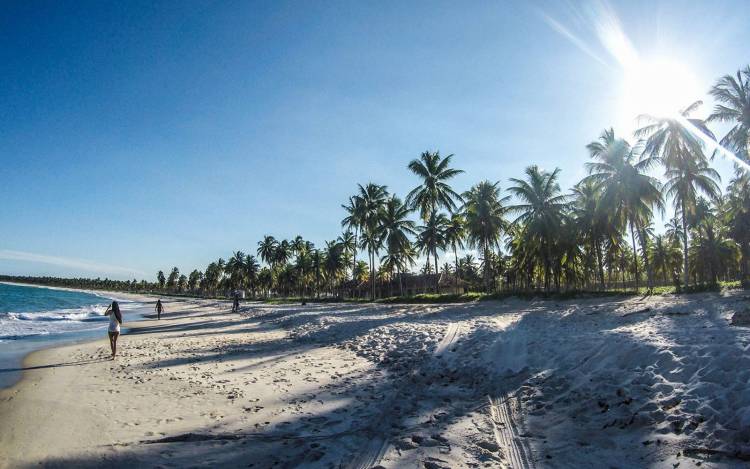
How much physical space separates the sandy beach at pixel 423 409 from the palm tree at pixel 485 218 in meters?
25.6

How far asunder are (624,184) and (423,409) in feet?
99.3

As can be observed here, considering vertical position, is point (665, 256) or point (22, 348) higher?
point (665, 256)

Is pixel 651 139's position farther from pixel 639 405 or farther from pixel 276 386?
pixel 276 386

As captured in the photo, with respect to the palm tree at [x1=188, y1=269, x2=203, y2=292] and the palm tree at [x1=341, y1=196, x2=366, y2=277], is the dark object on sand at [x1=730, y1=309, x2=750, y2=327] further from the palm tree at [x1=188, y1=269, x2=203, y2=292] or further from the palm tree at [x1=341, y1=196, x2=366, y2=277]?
the palm tree at [x1=188, y1=269, x2=203, y2=292]

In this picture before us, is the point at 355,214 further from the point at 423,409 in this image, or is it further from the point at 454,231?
the point at 423,409

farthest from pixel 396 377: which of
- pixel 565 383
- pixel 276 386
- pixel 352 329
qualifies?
pixel 352 329

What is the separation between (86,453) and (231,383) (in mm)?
3252

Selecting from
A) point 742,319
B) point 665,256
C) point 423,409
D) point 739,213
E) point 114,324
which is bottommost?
point 423,409

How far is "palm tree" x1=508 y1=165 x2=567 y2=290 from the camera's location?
31438 mm

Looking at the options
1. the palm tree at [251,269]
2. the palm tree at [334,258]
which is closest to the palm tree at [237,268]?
the palm tree at [251,269]

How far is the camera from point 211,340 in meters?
15.2

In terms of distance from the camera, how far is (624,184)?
28672 millimetres

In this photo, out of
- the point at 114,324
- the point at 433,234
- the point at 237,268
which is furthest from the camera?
the point at 237,268

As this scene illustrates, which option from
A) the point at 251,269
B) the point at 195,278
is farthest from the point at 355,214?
the point at 195,278
